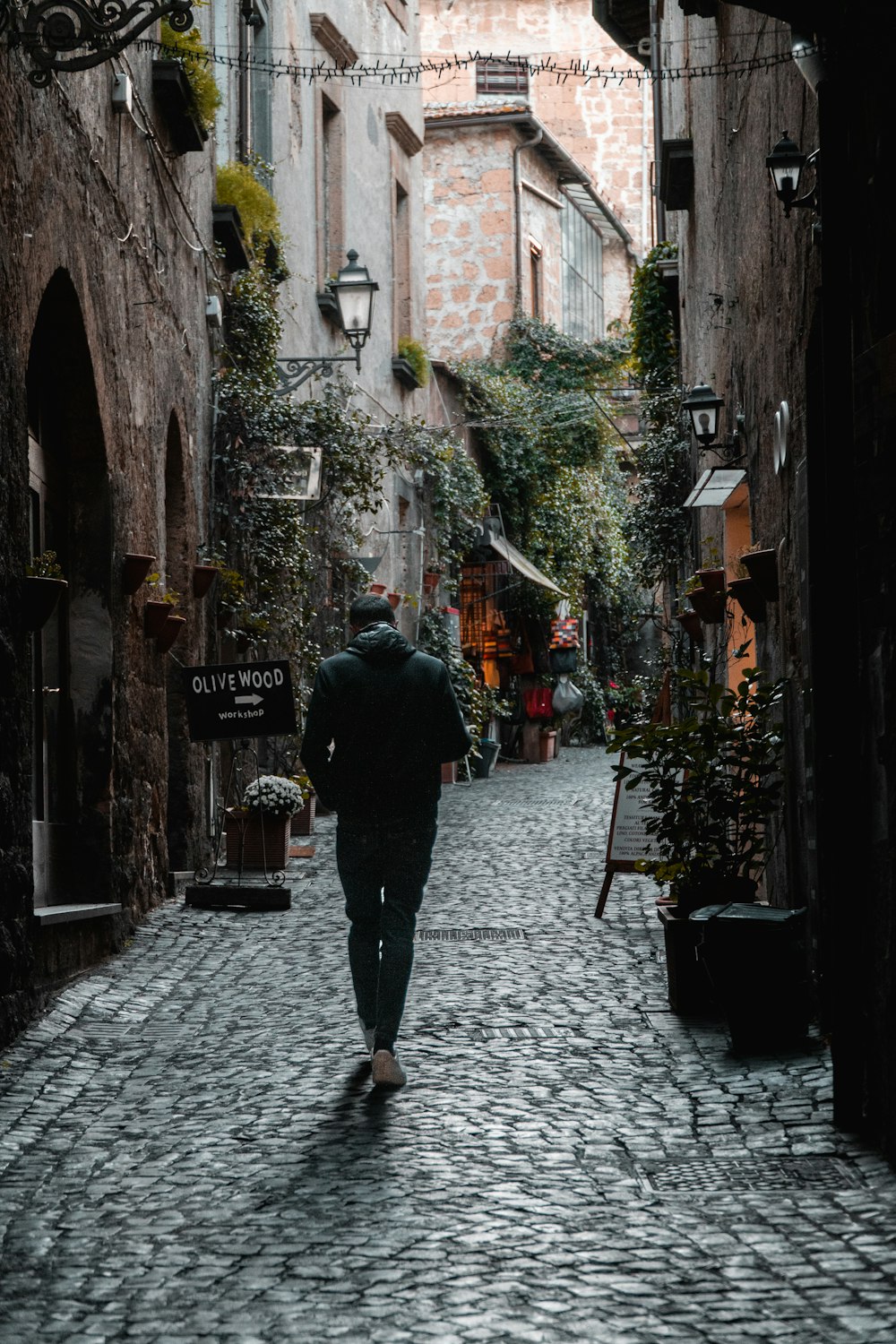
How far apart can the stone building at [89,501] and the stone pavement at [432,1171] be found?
0.70m

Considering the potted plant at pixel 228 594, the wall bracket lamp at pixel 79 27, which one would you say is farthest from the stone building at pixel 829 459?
the potted plant at pixel 228 594

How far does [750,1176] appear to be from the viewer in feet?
15.6

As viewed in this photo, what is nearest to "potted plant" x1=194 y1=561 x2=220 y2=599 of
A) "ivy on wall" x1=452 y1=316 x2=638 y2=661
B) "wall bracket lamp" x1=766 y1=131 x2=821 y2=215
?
"wall bracket lamp" x1=766 y1=131 x2=821 y2=215

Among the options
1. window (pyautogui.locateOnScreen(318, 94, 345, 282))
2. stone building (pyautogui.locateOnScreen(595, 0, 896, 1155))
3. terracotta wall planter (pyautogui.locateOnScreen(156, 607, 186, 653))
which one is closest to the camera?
stone building (pyautogui.locateOnScreen(595, 0, 896, 1155))

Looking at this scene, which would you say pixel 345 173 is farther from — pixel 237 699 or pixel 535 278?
pixel 535 278

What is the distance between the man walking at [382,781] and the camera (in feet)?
19.8

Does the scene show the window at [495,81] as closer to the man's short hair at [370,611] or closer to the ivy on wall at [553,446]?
the ivy on wall at [553,446]

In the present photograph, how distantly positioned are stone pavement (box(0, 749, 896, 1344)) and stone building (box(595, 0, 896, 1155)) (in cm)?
55

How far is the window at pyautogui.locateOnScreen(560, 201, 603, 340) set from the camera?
31583 millimetres

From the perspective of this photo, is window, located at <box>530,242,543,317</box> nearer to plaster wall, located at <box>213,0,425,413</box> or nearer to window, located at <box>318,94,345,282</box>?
plaster wall, located at <box>213,0,425,413</box>

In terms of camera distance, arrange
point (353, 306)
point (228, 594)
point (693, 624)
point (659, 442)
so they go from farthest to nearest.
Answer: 1. point (659, 442)
2. point (353, 306)
3. point (693, 624)
4. point (228, 594)

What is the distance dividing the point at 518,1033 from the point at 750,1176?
1976 millimetres

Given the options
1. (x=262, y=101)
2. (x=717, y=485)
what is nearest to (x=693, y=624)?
(x=717, y=485)

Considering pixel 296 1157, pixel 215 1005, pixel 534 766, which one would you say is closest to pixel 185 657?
pixel 215 1005
